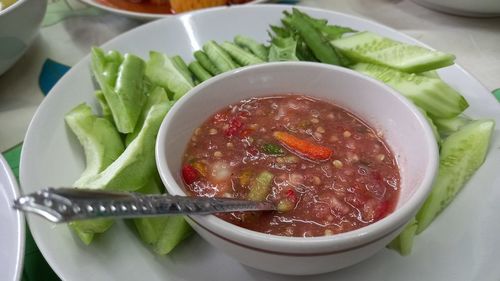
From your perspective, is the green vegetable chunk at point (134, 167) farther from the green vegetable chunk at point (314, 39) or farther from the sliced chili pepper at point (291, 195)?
the green vegetable chunk at point (314, 39)

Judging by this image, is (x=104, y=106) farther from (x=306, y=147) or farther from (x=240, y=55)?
(x=306, y=147)

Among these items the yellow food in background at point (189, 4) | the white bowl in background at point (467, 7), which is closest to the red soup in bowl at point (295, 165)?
the yellow food in background at point (189, 4)

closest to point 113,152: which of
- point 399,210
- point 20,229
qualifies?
point 20,229

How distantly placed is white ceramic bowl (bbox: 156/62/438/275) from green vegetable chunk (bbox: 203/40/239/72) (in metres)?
0.29

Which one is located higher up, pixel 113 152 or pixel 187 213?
pixel 187 213

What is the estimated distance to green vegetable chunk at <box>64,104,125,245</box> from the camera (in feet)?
4.50

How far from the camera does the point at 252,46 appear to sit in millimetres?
1884

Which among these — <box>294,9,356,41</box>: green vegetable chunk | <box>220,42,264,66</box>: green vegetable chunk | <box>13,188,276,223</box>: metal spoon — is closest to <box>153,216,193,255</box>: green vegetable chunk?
<box>13,188,276,223</box>: metal spoon

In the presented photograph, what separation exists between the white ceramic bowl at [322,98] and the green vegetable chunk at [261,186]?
0.14 meters

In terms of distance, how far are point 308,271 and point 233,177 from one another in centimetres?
29

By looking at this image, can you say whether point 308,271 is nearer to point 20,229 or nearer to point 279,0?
point 20,229

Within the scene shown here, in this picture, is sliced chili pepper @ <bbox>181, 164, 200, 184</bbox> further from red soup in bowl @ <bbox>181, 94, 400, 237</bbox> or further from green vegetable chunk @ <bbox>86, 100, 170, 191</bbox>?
green vegetable chunk @ <bbox>86, 100, 170, 191</bbox>

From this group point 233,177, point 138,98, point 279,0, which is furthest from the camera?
point 279,0

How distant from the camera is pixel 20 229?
115 cm
